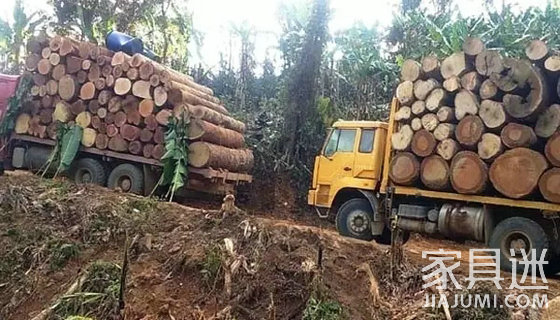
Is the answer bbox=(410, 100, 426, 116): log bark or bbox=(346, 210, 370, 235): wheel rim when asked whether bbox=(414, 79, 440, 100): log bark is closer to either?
bbox=(410, 100, 426, 116): log bark

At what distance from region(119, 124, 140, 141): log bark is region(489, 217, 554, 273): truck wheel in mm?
6771

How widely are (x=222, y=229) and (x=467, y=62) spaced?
14.6 ft

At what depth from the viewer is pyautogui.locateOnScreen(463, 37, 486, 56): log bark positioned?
819 cm

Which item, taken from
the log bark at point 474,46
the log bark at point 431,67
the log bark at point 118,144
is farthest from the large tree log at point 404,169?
the log bark at point 118,144

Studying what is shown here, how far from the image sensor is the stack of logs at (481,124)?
7.57 metres

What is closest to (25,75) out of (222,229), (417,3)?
(222,229)

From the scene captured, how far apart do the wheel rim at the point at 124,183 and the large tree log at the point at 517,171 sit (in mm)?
6781

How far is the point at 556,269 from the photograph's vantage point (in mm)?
7906

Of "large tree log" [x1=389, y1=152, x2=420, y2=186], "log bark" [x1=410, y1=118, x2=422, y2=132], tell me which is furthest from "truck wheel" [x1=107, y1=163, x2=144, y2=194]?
"log bark" [x1=410, y1=118, x2=422, y2=132]

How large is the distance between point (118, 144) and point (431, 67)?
6.15m

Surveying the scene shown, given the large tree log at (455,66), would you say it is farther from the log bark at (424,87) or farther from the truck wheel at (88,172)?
the truck wheel at (88,172)

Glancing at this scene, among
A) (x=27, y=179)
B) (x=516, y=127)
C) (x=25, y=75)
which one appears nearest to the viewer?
(x=516, y=127)

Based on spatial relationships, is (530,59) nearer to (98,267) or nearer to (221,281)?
(221,281)

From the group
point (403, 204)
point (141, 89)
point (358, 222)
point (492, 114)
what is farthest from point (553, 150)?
point (141, 89)
